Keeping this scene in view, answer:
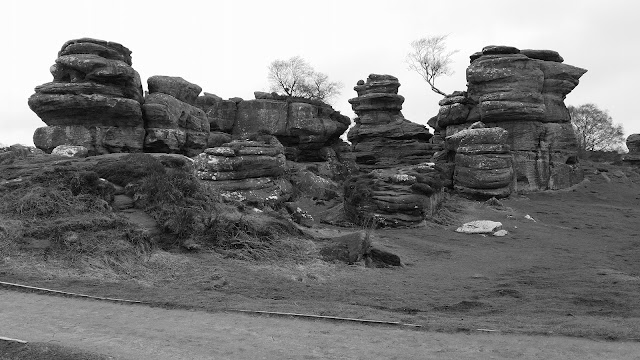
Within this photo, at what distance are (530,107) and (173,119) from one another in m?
25.5

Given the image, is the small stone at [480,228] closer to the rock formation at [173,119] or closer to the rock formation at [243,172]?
the rock formation at [243,172]

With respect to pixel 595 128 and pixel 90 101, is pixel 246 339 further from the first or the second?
pixel 595 128

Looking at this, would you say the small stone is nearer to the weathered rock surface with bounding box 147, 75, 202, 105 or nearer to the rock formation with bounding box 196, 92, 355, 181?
the rock formation with bounding box 196, 92, 355, 181

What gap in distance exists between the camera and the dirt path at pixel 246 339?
724 centimetres

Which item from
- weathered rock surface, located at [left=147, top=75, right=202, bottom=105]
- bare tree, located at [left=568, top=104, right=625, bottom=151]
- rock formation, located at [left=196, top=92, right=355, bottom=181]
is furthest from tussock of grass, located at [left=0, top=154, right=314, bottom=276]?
bare tree, located at [left=568, top=104, right=625, bottom=151]

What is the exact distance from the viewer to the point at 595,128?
68.3 meters

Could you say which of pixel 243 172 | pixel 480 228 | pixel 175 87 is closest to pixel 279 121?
pixel 175 87

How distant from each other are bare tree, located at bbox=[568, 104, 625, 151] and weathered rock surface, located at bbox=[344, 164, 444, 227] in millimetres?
48590

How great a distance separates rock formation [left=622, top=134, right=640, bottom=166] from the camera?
53094 millimetres

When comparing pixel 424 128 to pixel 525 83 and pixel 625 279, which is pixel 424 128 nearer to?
pixel 525 83

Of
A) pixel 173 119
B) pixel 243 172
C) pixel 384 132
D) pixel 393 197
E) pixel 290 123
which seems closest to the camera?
pixel 393 197

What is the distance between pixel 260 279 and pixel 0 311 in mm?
6061

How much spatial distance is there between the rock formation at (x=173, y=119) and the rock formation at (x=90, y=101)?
932mm

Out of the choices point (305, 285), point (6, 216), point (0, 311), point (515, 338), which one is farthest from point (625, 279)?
point (6, 216)
